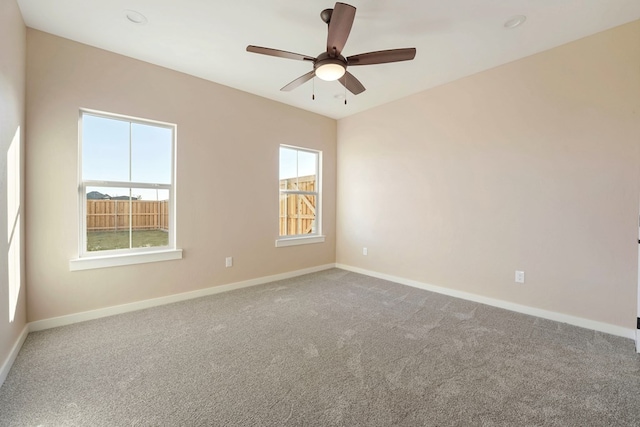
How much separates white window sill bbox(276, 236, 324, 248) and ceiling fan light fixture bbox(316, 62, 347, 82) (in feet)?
8.51

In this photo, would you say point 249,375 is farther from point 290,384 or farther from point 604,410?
point 604,410

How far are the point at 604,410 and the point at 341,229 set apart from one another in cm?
375

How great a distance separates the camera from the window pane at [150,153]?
3059 millimetres

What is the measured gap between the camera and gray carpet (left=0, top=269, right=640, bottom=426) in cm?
151

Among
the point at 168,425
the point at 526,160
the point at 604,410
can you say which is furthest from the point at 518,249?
the point at 168,425

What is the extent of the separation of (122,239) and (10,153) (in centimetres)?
126

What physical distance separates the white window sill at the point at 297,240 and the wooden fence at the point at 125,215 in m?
1.61

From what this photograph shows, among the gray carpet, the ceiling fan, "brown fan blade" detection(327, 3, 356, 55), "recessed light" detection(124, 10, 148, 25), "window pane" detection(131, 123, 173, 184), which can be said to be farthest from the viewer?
"window pane" detection(131, 123, 173, 184)

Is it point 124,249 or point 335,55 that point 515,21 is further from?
point 124,249

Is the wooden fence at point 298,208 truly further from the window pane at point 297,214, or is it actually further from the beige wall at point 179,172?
the beige wall at point 179,172

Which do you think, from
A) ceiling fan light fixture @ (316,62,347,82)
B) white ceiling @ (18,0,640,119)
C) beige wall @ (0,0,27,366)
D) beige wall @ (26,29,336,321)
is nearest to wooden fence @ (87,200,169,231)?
beige wall @ (26,29,336,321)

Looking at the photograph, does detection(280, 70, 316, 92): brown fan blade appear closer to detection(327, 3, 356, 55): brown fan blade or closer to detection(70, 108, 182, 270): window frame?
detection(327, 3, 356, 55): brown fan blade

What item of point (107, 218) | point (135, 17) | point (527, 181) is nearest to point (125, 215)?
point (107, 218)

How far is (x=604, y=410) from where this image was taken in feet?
5.07
